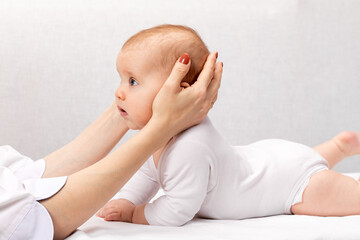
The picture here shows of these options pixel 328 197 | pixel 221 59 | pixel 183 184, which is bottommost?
pixel 328 197

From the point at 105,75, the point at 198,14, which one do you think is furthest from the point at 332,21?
the point at 105,75

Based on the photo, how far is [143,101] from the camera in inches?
44.4

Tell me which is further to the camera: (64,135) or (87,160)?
(64,135)

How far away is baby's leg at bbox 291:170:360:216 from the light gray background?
1.06 metres

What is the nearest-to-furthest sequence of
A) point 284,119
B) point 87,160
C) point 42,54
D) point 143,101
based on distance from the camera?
point 143,101, point 87,160, point 42,54, point 284,119

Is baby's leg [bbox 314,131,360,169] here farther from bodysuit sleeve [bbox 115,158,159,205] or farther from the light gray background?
the light gray background

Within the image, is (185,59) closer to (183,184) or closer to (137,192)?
(183,184)

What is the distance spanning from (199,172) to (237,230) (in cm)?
16

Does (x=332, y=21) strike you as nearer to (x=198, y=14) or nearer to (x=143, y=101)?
(x=198, y=14)

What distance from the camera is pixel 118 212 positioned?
122 centimetres

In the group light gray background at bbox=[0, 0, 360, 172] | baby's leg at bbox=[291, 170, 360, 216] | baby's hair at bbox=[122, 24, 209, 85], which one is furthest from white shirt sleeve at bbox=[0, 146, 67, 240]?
light gray background at bbox=[0, 0, 360, 172]

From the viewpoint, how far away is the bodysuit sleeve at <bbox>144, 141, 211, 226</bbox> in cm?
110

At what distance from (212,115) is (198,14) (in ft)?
1.62

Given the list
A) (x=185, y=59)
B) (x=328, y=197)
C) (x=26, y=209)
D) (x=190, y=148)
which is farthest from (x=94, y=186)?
(x=328, y=197)
